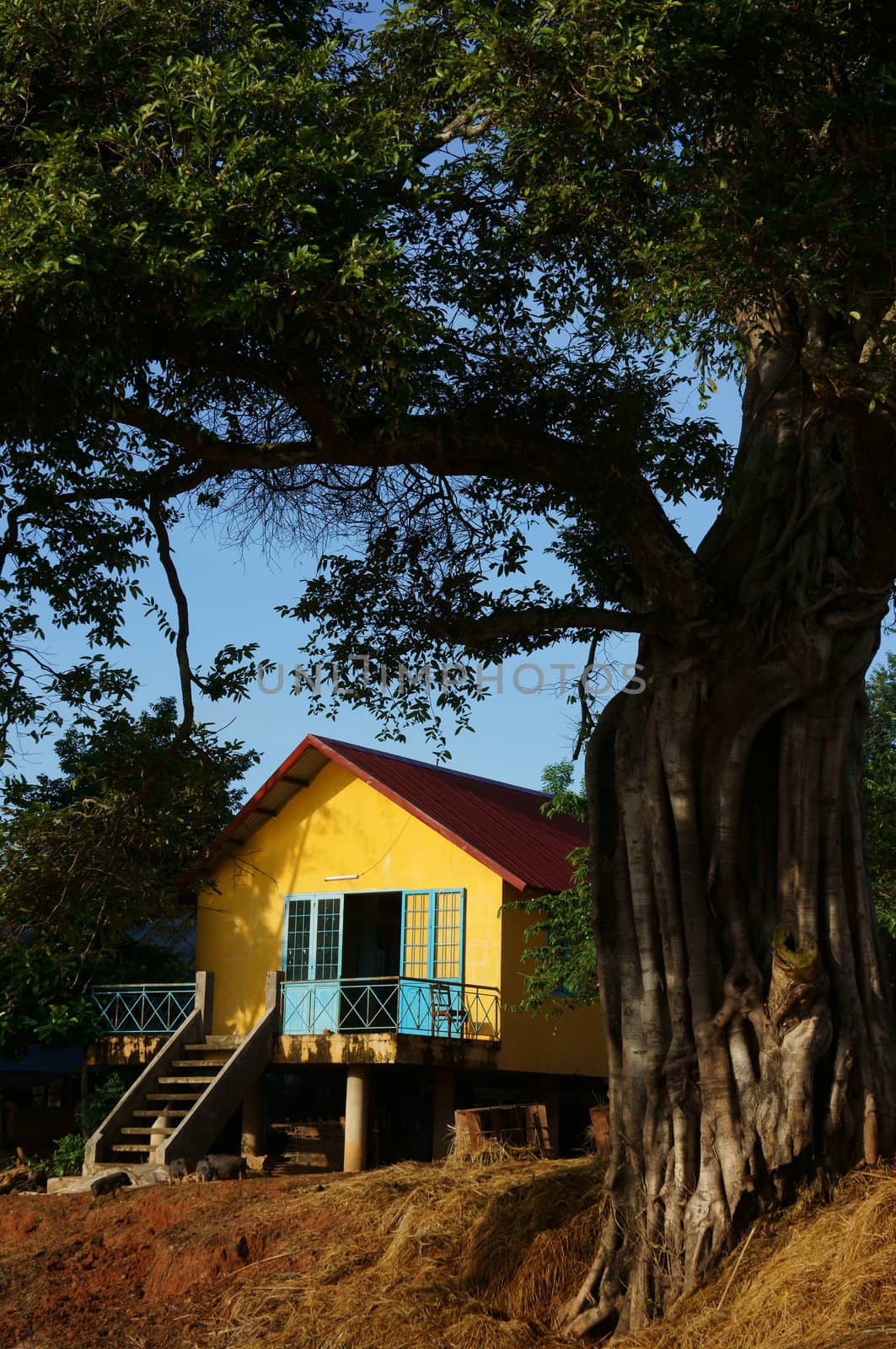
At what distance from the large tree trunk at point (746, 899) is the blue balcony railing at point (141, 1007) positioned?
38.0 feet

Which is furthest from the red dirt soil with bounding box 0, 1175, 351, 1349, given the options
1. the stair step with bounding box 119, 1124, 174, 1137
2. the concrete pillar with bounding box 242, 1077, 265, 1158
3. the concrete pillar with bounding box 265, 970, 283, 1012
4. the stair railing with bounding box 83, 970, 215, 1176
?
the concrete pillar with bounding box 242, 1077, 265, 1158

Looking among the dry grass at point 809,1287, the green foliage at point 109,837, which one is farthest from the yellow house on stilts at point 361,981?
the dry grass at point 809,1287

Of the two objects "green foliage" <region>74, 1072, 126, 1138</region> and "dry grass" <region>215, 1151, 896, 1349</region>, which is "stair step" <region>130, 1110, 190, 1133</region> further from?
"dry grass" <region>215, 1151, 896, 1349</region>

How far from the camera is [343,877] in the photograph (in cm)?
2097

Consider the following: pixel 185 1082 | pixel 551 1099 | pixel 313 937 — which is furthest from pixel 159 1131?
pixel 551 1099

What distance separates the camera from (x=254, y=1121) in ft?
63.7

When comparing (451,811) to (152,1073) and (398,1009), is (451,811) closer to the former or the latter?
(398,1009)

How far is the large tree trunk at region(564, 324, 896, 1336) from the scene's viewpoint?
906 cm

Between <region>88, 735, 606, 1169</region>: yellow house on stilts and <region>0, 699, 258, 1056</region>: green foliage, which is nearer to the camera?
<region>0, 699, 258, 1056</region>: green foliage

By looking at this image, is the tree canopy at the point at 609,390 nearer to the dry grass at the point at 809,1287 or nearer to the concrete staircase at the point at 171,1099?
the dry grass at the point at 809,1287

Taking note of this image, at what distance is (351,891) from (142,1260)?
859 centimetres

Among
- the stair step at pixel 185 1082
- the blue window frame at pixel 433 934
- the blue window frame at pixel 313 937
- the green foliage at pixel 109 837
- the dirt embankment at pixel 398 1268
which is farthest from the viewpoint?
the blue window frame at pixel 313 937

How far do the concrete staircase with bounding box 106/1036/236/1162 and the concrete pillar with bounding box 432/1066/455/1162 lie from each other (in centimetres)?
276

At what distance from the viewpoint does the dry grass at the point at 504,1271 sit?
26.6 feet
